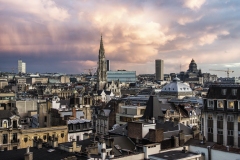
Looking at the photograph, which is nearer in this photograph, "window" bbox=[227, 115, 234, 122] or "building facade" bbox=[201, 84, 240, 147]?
"building facade" bbox=[201, 84, 240, 147]

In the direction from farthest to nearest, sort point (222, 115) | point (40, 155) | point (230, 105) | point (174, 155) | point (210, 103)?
1. point (210, 103)
2. point (222, 115)
3. point (230, 105)
4. point (40, 155)
5. point (174, 155)

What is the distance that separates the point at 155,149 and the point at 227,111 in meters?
24.4

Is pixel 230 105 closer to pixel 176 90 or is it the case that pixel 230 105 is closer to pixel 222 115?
pixel 222 115

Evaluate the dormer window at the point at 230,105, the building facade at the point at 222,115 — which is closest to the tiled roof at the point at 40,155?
the building facade at the point at 222,115

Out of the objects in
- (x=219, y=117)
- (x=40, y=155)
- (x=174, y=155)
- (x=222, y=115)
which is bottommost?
(x=40, y=155)

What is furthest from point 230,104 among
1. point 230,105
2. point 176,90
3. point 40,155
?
point 176,90

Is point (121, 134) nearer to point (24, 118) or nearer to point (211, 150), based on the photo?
point (211, 150)

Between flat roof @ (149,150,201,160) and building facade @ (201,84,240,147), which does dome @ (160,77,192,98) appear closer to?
building facade @ (201,84,240,147)

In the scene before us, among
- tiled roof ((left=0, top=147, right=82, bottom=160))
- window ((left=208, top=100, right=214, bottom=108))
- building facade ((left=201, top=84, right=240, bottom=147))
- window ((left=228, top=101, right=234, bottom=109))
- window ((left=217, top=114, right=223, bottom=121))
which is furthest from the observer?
window ((left=208, top=100, right=214, bottom=108))

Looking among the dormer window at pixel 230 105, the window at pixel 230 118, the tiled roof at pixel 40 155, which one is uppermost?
the dormer window at pixel 230 105

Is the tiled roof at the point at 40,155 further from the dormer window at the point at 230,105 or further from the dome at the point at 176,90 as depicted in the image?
the dome at the point at 176,90

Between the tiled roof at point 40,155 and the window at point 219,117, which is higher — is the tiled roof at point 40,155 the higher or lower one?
the lower one

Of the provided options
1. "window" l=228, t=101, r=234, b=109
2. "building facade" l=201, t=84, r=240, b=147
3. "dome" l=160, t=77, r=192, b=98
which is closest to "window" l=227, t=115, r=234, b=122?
"building facade" l=201, t=84, r=240, b=147

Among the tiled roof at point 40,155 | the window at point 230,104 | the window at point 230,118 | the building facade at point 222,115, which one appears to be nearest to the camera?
the tiled roof at point 40,155
